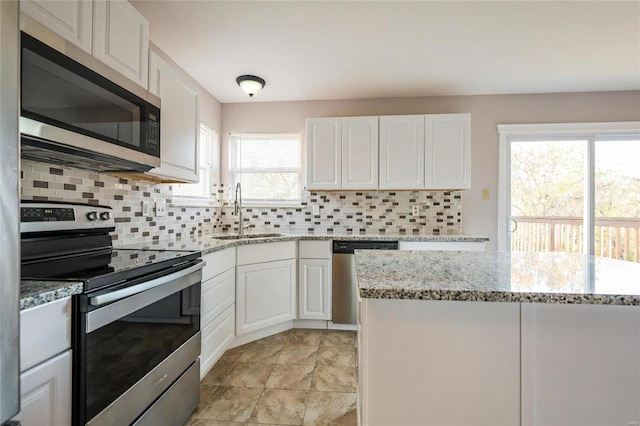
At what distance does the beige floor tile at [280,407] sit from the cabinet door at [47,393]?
0.98m

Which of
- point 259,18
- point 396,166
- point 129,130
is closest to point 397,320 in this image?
point 129,130

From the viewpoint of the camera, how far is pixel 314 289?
286cm

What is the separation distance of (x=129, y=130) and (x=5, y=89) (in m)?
0.94

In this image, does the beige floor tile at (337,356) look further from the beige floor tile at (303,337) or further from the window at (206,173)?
the window at (206,173)

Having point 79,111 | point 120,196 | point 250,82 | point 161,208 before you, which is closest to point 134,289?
point 79,111

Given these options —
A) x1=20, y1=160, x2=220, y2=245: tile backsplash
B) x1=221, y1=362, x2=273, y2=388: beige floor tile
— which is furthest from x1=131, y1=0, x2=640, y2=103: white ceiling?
x1=221, y1=362, x2=273, y2=388: beige floor tile

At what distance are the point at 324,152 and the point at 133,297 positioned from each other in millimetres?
2275

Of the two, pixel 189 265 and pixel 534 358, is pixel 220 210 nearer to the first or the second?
pixel 189 265

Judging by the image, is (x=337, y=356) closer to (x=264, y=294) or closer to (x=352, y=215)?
(x=264, y=294)

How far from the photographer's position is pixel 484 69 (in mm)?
2703

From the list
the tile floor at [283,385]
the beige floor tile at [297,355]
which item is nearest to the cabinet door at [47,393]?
the tile floor at [283,385]

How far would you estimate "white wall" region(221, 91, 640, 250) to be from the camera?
10.5 ft

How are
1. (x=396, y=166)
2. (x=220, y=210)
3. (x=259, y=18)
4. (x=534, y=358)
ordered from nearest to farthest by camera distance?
(x=534, y=358) → (x=259, y=18) → (x=396, y=166) → (x=220, y=210)

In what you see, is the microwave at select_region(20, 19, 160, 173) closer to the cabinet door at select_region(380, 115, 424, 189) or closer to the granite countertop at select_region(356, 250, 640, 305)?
the granite countertop at select_region(356, 250, 640, 305)
